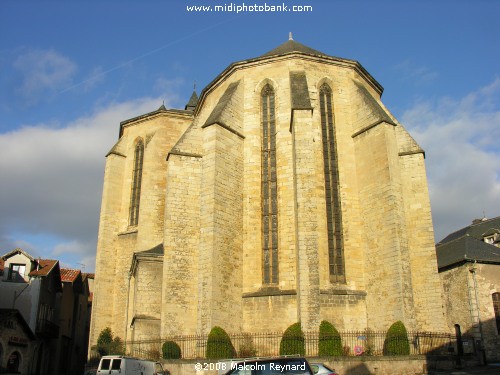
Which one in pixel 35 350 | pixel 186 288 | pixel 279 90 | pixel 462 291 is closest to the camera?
pixel 186 288

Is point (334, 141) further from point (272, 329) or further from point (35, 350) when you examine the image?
point (35, 350)

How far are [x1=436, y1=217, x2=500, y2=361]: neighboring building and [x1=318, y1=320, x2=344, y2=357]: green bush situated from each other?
10.4 m

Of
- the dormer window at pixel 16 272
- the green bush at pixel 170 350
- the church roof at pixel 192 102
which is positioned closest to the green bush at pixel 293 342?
the green bush at pixel 170 350

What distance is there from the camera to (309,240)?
16.7 metres

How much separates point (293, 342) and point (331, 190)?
257 inches

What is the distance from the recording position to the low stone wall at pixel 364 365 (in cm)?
1439

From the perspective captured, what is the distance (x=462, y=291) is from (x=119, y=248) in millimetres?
17345

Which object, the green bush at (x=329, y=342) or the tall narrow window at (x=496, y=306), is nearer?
the green bush at (x=329, y=342)

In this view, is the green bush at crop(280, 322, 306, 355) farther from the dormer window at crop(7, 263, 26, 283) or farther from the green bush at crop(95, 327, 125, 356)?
the dormer window at crop(7, 263, 26, 283)

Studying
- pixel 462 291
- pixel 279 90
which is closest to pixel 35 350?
pixel 279 90

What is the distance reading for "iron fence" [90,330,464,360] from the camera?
1606cm

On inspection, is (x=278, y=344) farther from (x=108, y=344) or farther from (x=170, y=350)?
(x=108, y=344)

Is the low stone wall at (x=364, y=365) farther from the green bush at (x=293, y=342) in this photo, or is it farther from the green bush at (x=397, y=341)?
the green bush at (x=293, y=342)

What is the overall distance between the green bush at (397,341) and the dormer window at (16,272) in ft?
66.7
